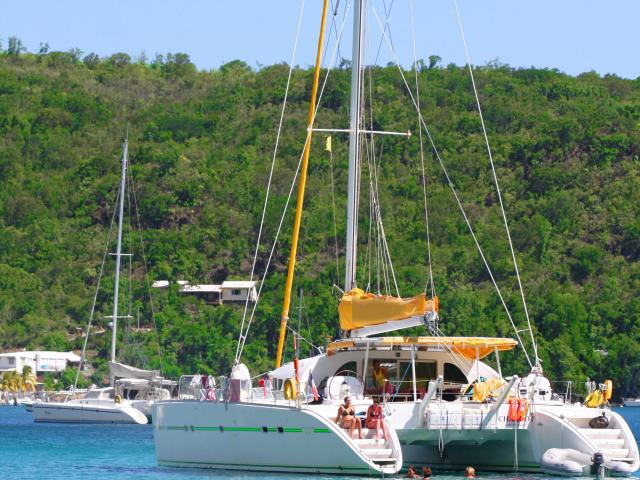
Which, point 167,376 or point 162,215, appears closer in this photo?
point 167,376

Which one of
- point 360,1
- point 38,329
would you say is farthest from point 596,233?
point 360,1

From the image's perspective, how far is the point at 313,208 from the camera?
9556cm

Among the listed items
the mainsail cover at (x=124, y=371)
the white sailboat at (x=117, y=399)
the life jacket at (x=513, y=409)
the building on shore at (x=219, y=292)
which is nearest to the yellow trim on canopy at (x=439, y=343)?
the life jacket at (x=513, y=409)

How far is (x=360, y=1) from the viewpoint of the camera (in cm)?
2709

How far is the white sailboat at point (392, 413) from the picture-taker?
2334 cm

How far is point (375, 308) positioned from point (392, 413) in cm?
213

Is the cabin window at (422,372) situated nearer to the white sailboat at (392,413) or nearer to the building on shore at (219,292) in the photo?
the white sailboat at (392,413)

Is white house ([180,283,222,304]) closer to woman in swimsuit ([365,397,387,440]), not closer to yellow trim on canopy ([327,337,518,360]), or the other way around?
yellow trim on canopy ([327,337,518,360])

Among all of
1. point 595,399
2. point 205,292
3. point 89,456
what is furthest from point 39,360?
point 595,399

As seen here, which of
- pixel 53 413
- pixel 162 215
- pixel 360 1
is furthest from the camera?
pixel 162 215

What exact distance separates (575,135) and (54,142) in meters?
41.5

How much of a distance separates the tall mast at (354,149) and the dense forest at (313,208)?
4471cm

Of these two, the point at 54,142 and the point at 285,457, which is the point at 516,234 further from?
the point at 285,457

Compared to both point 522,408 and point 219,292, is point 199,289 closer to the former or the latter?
point 219,292
